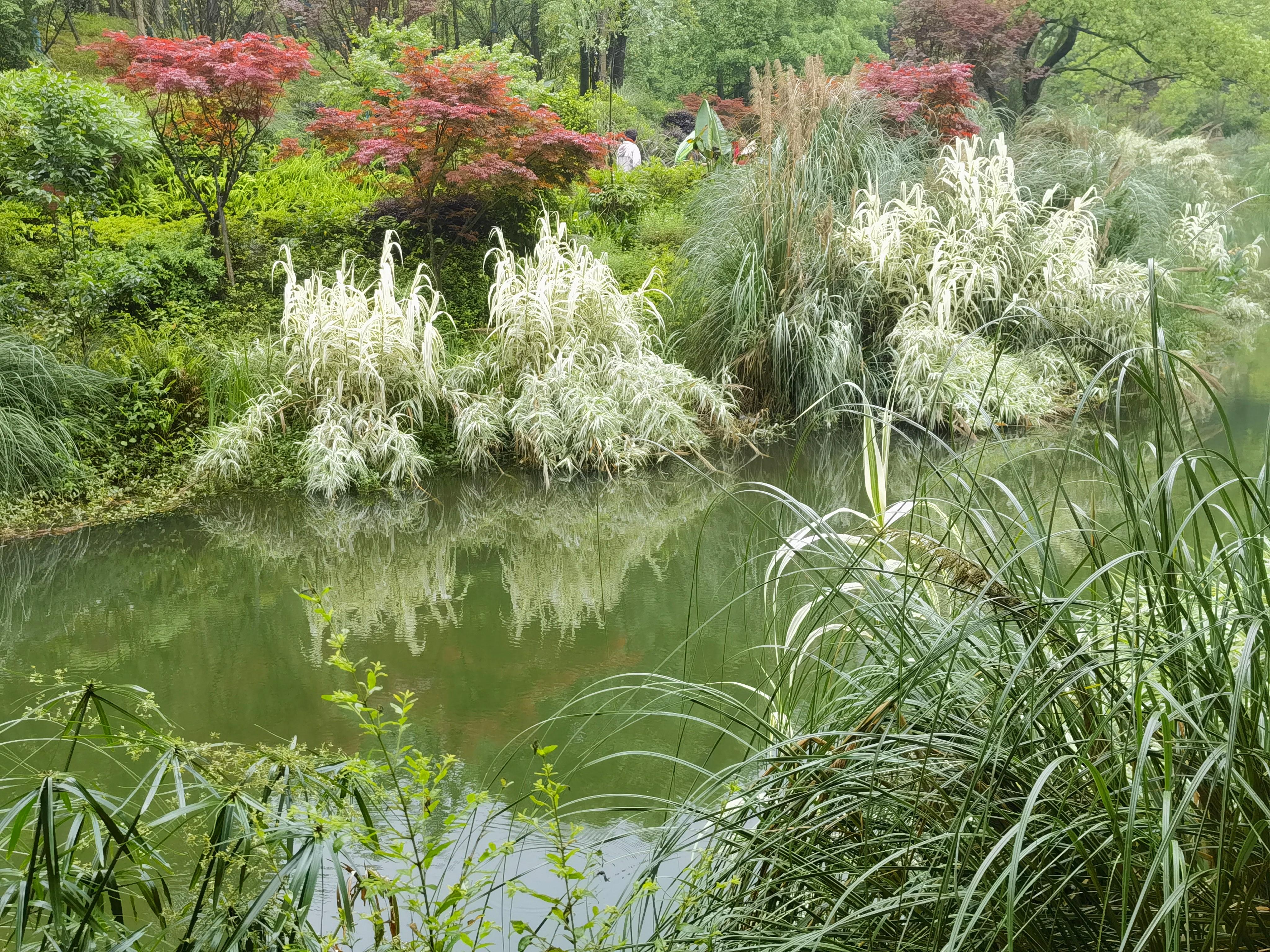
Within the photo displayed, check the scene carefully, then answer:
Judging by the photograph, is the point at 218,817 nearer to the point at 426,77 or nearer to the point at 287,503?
the point at 287,503

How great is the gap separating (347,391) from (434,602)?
233 centimetres

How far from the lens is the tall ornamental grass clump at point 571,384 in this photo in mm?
5738

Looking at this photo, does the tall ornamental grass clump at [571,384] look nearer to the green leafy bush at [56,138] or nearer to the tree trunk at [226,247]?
the tree trunk at [226,247]

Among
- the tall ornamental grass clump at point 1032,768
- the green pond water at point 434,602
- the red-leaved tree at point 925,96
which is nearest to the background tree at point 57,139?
the green pond water at point 434,602

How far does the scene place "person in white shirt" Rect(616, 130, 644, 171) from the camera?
1142 cm

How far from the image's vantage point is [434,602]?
12.9 ft

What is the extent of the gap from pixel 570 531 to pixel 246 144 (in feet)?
14.8

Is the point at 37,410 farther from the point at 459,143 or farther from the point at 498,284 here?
the point at 459,143

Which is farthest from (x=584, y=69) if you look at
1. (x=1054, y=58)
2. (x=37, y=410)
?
(x=37, y=410)

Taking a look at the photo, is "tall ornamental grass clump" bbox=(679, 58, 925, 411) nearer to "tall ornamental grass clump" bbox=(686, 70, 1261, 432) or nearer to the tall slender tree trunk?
"tall ornamental grass clump" bbox=(686, 70, 1261, 432)

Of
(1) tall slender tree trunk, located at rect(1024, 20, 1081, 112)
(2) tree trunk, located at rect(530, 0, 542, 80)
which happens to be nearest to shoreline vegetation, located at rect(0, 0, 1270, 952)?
(2) tree trunk, located at rect(530, 0, 542, 80)

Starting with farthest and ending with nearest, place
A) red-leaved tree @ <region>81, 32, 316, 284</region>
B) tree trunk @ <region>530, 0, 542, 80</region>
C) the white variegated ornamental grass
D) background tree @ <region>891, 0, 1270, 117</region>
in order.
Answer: tree trunk @ <region>530, 0, 542, 80</region> → background tree @ <region>891, 0, 1270, 117</region> → red-leaved tree @ <region>81, 32, 316, 284</region> → the white variegated ornamental grass

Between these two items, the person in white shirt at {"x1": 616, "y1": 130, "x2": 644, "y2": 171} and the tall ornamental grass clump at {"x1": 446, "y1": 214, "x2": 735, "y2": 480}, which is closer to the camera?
the tall ornamental grass clump at {"x1": 446, "y1": 214, "x2": 735, "y2": 480}

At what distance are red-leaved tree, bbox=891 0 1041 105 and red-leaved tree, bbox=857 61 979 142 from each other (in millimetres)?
4504
